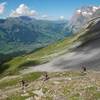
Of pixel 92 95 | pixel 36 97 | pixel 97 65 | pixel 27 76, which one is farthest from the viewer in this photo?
pixel 97 65

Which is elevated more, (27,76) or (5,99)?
(27,76)

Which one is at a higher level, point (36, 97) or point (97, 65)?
point (97, 65)

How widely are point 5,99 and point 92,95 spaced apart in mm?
20586

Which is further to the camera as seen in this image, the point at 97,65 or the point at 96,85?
the point at 97,65

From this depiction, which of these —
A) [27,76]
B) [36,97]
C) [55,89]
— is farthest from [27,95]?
[27,76]

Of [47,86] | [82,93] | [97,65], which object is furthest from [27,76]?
[82,93]

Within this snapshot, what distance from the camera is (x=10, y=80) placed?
127125 mm

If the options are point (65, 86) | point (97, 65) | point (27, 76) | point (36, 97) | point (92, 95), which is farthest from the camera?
point (97, 65)

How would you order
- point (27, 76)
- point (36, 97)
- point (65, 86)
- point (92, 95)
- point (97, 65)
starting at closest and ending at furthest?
1. point (92, 95)
2. point (36, 97)
3. point (65, 86)
4. point (27, 76)
5. point (97, 65)

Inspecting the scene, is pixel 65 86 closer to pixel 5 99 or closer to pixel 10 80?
pixel 5 99

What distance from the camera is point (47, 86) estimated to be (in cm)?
6981

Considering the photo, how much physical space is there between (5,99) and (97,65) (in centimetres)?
7523

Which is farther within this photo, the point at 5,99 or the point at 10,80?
the point at 10,80

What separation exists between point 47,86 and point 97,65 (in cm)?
6833
